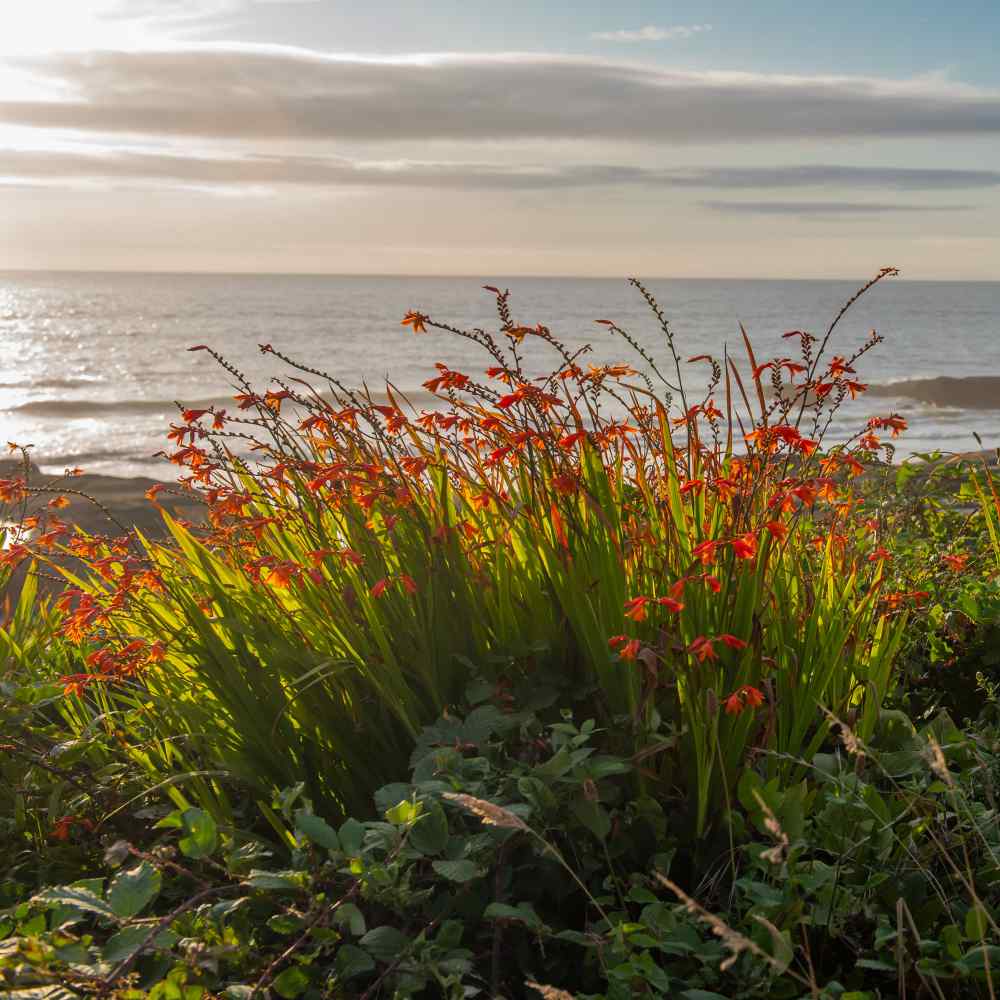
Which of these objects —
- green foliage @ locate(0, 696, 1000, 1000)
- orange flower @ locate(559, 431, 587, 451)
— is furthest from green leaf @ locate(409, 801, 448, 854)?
orange flower @ locate(559, 431, 587, 451)

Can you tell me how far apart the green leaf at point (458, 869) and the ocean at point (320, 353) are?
1.51 metres

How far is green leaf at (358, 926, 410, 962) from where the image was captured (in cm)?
193

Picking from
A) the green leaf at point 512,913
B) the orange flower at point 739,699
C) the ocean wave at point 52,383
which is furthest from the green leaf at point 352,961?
the ocean wave at point 52,383

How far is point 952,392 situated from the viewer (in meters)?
32.3

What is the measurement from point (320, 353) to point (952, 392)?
26.8 metres

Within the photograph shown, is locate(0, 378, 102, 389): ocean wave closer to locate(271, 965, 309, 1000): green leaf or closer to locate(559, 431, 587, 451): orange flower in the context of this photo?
locate(559, 431, 587, 451): orange flower

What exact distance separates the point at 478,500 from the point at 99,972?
162 centimetres

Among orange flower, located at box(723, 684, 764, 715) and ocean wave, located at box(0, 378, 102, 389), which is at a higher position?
orange flower, located at box(723, 684, 764, 715)

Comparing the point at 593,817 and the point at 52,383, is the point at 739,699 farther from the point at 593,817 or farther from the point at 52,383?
the point at 52,383

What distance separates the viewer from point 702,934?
7.26 ft

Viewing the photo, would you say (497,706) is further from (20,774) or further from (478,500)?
(20,774)

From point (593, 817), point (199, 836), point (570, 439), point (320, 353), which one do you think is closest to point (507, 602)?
point (570, 439)

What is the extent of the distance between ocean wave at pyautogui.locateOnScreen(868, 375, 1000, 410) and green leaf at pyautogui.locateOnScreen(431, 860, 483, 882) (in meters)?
31.4

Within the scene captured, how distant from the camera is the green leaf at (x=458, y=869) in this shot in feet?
6.32
